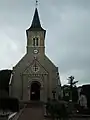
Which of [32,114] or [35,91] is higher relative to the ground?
[35,91]

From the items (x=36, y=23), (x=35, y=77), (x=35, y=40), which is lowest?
(x=35, y=77)

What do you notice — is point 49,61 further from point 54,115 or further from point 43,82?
point 54,115

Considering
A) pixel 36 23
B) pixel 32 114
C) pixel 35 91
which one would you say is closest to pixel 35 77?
pixel 35 91

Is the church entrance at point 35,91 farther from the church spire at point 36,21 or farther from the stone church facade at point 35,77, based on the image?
the church spire at point 36,21

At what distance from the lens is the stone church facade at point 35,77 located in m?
46.1

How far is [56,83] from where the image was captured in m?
47.0

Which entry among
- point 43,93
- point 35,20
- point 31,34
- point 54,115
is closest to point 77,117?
point 54,115

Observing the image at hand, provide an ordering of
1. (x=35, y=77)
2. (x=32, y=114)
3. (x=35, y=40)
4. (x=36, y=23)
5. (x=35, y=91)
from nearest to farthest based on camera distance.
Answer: (x=32, y=114) → (x=35, y=77) → (x=35, y=91) → (x=35, y=40) → (x=36, y=23)

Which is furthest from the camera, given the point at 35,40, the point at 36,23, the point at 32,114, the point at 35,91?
the point at 36,23

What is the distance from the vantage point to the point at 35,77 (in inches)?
1833

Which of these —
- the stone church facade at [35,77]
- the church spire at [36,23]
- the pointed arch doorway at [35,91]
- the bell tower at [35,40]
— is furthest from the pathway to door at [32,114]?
the church spire at [36,23]

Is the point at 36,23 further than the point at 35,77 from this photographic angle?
Yes

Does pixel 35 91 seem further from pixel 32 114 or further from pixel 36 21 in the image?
pixel 32 114

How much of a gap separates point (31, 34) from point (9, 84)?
32.1 ft
